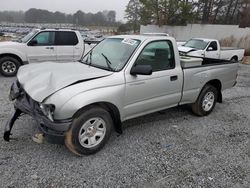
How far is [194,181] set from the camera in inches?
120

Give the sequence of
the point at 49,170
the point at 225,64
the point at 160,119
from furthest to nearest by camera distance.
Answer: the point at 225,64 → the point at 160,119 → the point at 49,170

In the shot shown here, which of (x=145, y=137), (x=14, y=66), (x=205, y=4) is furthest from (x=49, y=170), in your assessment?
(x=205, y=4)

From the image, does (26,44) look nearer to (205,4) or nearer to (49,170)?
(49,170)

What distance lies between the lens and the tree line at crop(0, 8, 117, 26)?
4804cm

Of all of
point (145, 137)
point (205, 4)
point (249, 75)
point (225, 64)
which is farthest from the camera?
point (205, 4)

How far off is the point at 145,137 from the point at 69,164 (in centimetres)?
145

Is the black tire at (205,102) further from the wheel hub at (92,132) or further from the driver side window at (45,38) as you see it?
the driver side window at (45,38)

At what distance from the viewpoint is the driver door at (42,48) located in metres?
8.23

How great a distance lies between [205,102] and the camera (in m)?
5.21

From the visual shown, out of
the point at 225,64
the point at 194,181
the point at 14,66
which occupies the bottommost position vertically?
the point at 194,181

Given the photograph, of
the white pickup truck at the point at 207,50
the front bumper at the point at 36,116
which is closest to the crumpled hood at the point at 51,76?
the front bumper at the point at 36,116

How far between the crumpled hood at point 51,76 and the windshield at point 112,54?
0.64 ft

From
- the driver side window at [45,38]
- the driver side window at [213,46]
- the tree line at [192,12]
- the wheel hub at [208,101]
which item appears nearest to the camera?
the wheel hub at [208,101]

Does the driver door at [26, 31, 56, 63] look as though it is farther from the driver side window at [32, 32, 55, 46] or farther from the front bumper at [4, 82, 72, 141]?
the front bumper at [4, 82, 72, 141]
